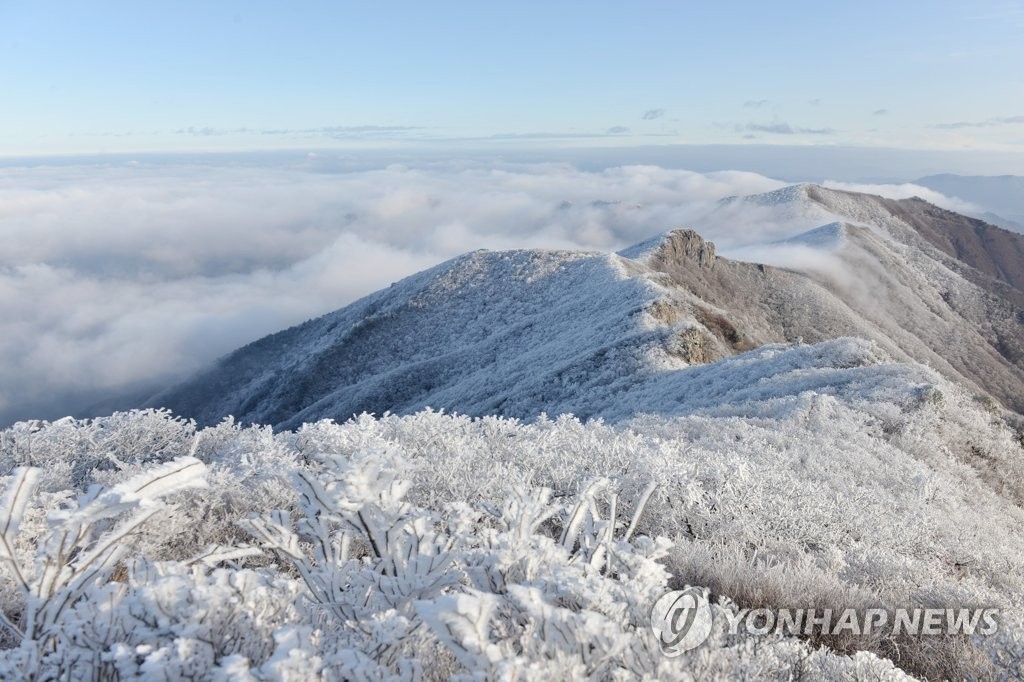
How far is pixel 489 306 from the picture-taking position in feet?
214

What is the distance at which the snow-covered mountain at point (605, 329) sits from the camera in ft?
112

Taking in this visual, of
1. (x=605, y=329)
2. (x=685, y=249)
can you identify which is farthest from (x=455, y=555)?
(x=685, y=249)

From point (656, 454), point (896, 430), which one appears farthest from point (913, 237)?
point (656, 454)

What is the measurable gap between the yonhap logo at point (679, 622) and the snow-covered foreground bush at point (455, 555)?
8 cm

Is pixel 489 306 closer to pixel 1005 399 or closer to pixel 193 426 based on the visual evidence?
Answer: pixel 193 426

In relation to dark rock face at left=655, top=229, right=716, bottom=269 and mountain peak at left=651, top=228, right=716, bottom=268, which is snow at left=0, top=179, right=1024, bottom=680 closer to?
mountain peak at left=651, top=228, right=716, bottom=268

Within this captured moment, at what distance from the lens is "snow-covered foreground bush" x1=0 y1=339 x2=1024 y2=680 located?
8.30 ft

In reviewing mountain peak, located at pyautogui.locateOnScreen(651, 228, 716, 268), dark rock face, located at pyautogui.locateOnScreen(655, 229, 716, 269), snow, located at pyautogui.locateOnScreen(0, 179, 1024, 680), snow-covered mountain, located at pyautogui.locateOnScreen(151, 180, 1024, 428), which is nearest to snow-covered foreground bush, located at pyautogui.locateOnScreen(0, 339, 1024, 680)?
snow, located at pyautogui.locateOnScreen(0, 179, 1024, 680)

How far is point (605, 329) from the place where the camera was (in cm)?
4000

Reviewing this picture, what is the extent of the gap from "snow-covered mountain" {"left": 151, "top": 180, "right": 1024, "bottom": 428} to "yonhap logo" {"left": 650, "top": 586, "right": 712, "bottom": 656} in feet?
60.2

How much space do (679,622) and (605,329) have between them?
123ft

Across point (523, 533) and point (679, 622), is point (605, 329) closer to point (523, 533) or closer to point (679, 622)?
point (523, 533)

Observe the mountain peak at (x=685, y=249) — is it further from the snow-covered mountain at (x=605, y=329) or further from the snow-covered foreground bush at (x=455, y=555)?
the snow-covered foreground bush at (x=455, y=555)

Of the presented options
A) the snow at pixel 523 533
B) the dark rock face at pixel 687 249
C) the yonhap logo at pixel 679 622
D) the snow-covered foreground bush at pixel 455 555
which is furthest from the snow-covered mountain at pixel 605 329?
the yonhap logo at pixel 679 622
